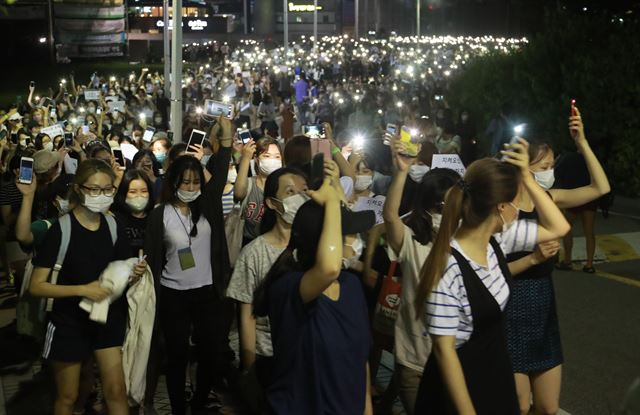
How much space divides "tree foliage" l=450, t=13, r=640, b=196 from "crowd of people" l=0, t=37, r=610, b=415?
964 centimetres

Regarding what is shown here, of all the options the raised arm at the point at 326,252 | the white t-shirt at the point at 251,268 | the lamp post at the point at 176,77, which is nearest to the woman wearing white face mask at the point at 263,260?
the white t-shirt at the point at 251,268

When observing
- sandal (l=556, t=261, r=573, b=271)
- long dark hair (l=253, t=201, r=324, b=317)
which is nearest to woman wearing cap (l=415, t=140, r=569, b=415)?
long dark hair (l=253, t=201, r=324, b=317)

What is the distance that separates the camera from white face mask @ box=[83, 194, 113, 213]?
5.45 meters

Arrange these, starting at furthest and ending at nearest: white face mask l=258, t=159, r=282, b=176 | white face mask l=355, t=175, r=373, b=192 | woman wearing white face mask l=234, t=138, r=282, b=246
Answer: white face mask l=258, t=159, r=282, b=176
white face mask l=355, t=175, r=373, b=192
woman wearing white face mask l=234, t=138, r=282, b=246

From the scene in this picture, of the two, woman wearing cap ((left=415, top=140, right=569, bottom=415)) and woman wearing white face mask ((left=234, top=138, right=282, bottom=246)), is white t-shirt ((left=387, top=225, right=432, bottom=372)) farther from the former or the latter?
woman wearing white face mask ((left=234, top=138, right=282, bottom=246))

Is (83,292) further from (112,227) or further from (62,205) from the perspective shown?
(62,205)

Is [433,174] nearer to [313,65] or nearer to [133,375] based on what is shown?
[133,375]

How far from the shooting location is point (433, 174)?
17.1 feet

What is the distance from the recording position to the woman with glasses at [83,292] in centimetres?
531

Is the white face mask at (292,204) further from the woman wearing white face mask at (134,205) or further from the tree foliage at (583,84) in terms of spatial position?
the tree foliage at (583,84)

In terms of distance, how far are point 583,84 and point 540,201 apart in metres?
14.6

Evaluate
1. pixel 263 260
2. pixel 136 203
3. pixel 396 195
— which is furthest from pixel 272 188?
pixel 136 203

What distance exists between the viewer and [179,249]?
6.20 meters

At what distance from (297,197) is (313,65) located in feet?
148
